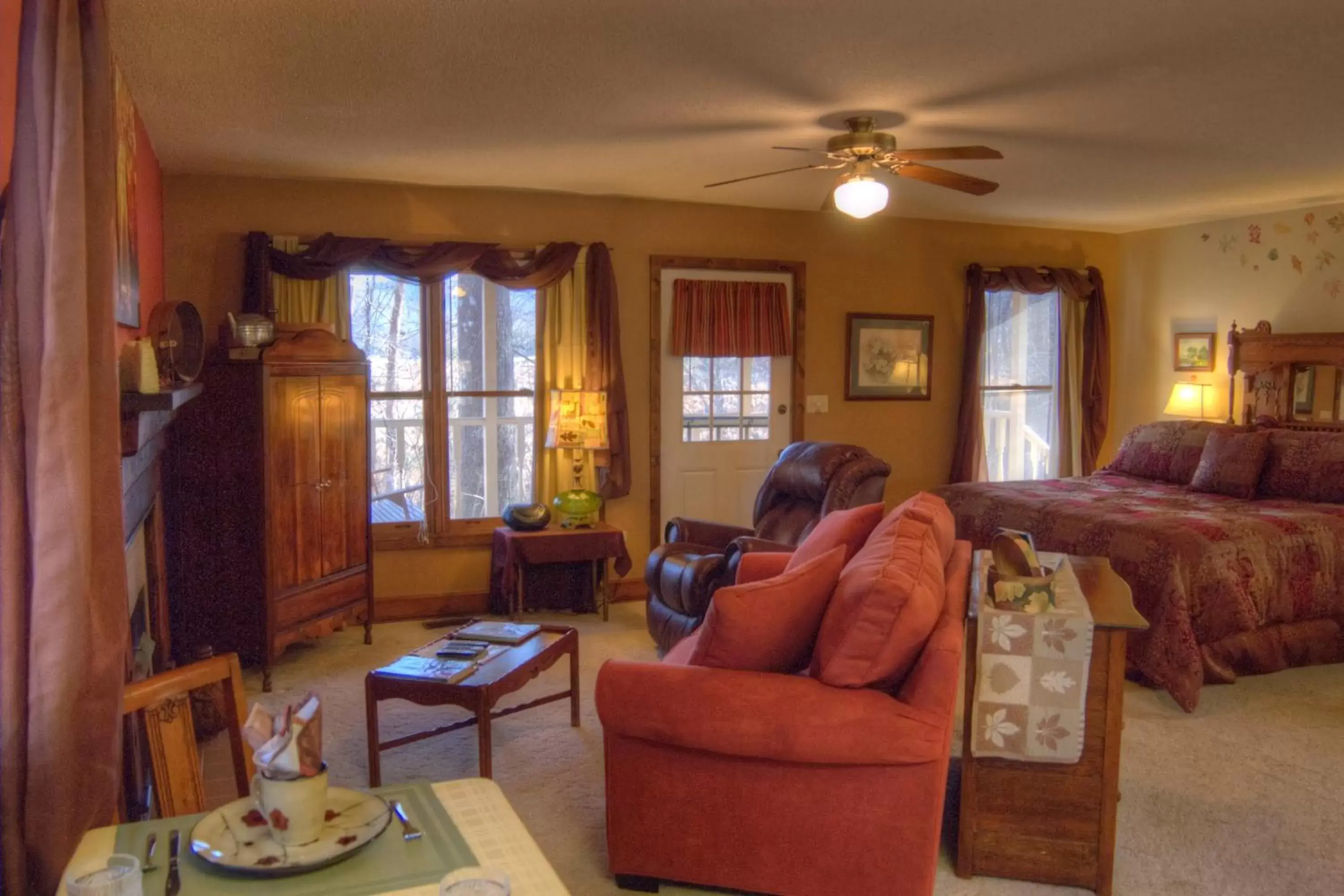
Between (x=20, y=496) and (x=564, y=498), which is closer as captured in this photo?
(x=20, y=496)

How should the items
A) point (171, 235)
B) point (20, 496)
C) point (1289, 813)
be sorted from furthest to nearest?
point (171, 235) → point (1289, 813) → point (20, 496)

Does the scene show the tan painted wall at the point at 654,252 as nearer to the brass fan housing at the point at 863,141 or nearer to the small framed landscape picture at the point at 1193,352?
the small framed landscape picture at the point at 1193,352

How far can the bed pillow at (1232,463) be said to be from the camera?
552 centimetres

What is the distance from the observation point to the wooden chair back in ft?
6.13

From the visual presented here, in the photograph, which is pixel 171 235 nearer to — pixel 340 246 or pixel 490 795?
pixel 340 246

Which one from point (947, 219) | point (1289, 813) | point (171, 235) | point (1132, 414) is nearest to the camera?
point (1289, 813)

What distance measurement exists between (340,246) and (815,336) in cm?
293

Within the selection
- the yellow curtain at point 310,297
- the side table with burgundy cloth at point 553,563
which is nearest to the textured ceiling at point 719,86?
the yellow curtain at point 310,297

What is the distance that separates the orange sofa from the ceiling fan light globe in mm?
1921

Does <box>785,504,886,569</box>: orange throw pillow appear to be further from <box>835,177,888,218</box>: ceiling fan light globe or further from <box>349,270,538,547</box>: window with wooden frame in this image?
<box>349,270,538,547</box>: window with wooden frame

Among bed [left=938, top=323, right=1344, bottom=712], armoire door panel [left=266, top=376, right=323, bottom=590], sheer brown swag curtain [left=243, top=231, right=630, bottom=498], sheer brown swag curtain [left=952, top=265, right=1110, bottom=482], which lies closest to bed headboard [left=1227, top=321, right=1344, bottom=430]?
bed [left=938, top=323, right=1344, bottom=712]

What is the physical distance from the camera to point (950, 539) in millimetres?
3379

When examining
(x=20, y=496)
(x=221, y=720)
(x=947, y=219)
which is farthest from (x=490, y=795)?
(x=947, y=219)

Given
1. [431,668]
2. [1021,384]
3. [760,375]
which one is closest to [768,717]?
[431,668]
